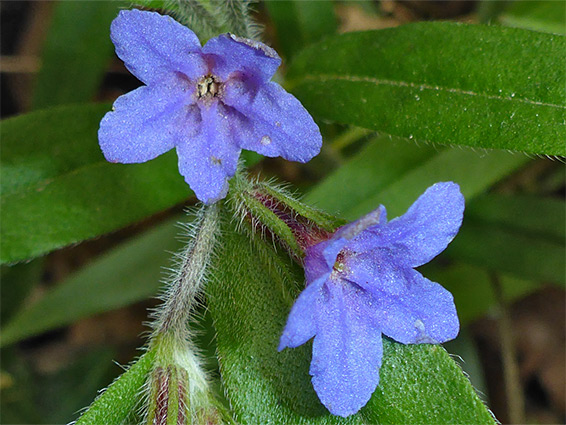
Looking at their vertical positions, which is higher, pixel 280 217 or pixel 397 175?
pixel 280 217

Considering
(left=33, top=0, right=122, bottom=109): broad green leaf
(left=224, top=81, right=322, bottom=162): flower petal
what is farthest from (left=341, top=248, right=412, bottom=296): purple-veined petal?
(left=33, top=0, right=122, bottom=109): broad green leaf

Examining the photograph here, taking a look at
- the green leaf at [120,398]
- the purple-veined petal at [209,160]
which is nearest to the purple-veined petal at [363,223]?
the purple-veined petal at [209,160]

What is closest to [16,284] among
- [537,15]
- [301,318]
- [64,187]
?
[64,187]

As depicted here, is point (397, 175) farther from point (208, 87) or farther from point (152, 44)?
point (152, 44)

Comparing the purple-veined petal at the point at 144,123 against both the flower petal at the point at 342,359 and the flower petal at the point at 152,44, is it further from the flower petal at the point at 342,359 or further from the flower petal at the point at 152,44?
the flower petal at the point at 342,359

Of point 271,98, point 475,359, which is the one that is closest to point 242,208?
point 271,98
